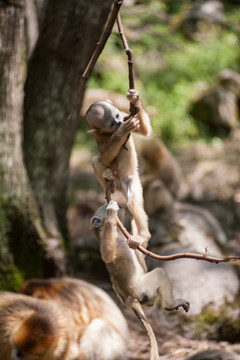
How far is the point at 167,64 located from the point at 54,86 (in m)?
12.1

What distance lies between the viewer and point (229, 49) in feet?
58.6

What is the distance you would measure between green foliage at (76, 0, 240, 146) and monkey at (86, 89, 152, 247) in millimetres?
10585

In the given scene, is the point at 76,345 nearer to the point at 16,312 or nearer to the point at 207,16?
the point at 16,312

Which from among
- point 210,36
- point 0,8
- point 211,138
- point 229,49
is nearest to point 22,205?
point 0,8

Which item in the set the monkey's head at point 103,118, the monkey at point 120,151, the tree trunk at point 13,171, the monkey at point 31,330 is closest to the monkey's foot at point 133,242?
the monkey at point 120,151

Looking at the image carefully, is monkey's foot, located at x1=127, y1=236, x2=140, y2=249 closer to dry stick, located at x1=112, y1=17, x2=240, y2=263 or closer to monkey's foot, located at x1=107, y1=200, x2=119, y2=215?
dry stick, located at x1=112, y1=17, x2=240, y2=263

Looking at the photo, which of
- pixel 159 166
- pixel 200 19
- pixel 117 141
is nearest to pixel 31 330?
pixel 117 141

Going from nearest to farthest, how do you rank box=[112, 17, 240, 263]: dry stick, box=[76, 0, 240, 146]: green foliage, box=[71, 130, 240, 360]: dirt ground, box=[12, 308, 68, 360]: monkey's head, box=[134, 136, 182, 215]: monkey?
box=[112, 17, 240, 263]: dry stick < box=[12, 308, 68, 360]: monkey's head < box=[71, 130, 240, 360]: dirt ground < box=[134, 136, 182, 215]: monkey < box=[76, 0, 240, 146]: green foliage

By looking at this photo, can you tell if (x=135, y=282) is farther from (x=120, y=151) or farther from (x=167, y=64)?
(x=167, y=64)

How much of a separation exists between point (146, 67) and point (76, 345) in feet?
44.2

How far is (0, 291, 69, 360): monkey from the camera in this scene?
4.32 metres

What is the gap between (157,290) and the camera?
95.3 inches

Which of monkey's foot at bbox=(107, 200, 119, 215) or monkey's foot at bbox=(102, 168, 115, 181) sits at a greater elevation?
monkey's foot at bbox=(102, 168, 115, 181)

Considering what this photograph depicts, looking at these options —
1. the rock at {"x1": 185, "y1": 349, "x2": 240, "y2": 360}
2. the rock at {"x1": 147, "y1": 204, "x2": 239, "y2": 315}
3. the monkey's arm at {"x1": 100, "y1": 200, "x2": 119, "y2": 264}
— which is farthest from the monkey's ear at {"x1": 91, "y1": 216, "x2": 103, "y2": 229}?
the rock at {"x1": 147, "y1": 204, "x2": 239, "y2": 315}
